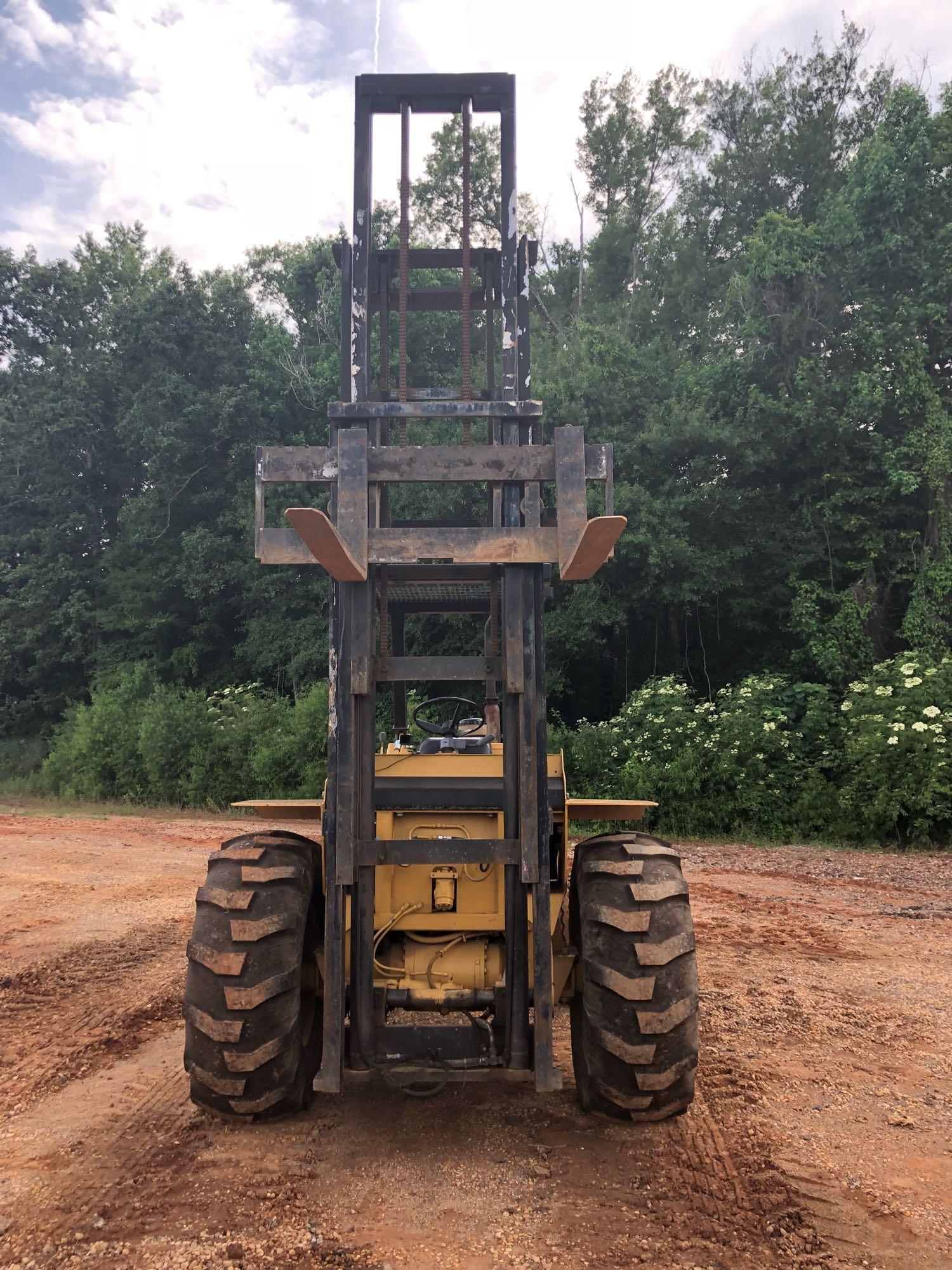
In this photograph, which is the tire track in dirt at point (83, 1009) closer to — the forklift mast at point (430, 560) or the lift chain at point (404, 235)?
the forklift mast at point (430, 560)

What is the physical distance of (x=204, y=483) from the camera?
93.4ft

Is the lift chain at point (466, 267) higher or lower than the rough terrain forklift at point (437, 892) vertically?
higher

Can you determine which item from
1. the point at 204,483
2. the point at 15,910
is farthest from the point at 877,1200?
the point at 204,483

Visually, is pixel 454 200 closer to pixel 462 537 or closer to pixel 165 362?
pixel 165 362

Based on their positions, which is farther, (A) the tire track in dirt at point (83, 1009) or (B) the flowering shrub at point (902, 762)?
(B) the flowering shrub at point (902, 762)

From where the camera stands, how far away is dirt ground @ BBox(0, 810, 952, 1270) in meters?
3.44

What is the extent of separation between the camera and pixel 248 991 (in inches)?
158

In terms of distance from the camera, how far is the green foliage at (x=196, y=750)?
18.8m

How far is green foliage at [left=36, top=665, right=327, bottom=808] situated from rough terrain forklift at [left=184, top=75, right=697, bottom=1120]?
46.4ft

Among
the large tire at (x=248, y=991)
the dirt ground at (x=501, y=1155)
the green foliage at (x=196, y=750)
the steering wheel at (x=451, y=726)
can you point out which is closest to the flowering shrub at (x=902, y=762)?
the dirt ground at (x=501, y=1155)

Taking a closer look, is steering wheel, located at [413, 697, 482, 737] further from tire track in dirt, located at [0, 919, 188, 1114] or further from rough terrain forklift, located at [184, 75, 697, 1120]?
tire track in dirt, located at [0, 919, 188, 1114]

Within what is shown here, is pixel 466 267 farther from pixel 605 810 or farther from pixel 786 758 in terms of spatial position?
pixel 786 758

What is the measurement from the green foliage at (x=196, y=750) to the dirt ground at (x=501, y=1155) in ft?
37.7

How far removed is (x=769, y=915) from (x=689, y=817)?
5708mm
